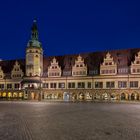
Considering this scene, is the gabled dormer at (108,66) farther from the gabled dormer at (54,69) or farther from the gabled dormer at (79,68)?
the gabled dormer at (54,69)

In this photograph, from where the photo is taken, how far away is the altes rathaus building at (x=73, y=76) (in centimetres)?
6644

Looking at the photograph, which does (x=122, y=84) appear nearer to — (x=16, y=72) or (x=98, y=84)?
(x=98, y=84)

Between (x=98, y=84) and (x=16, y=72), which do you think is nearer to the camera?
(x=98, y=84)

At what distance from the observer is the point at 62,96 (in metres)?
73.9

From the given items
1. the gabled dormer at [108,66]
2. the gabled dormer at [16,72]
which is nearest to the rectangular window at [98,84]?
the gabled dormer at [108,66]

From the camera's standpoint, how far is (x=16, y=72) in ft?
271

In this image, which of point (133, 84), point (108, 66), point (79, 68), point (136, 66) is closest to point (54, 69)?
point (79, 68)

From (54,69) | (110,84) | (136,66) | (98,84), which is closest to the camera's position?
(136,66)

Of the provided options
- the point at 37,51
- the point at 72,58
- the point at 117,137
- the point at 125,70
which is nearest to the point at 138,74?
the point at 125,70

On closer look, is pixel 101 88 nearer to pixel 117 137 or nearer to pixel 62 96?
pixel 62 96

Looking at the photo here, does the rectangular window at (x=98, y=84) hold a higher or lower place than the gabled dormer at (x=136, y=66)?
lower

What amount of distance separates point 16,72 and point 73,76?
19.4 metres

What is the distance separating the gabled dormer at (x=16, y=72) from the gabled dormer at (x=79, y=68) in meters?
17.7

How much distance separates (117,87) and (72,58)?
17045 millimetres
